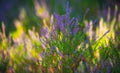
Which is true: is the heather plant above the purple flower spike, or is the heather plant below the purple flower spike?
below

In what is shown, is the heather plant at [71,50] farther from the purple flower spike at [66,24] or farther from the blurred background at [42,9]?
the blurred background at [42,9]

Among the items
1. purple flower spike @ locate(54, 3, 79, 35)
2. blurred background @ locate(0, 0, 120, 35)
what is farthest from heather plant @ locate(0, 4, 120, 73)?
blurred background @ locate(0, 0, 120, 35)

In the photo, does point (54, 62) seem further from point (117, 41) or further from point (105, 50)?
point (117, 41)

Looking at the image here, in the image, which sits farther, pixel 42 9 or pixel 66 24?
pixel 42 9

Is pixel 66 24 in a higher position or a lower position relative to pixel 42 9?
lower

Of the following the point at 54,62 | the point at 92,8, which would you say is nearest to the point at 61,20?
the point at 54,62

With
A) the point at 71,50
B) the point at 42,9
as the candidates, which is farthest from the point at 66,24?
the point at 42,9

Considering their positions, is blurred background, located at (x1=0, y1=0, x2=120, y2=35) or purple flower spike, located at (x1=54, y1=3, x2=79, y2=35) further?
blurred background, located at (x1=0, y1=0, x2=120, y2=35)

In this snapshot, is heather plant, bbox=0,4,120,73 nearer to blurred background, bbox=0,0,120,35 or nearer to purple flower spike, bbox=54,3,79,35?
purple flower spike, bbox=54,3,79,35

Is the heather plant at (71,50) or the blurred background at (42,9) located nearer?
the heather plant at (71,50)

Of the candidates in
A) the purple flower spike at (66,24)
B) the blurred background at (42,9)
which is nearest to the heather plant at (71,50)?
the purple flower spike at (66,24)

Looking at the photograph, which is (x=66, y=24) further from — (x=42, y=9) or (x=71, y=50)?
(x=42, y=9)
